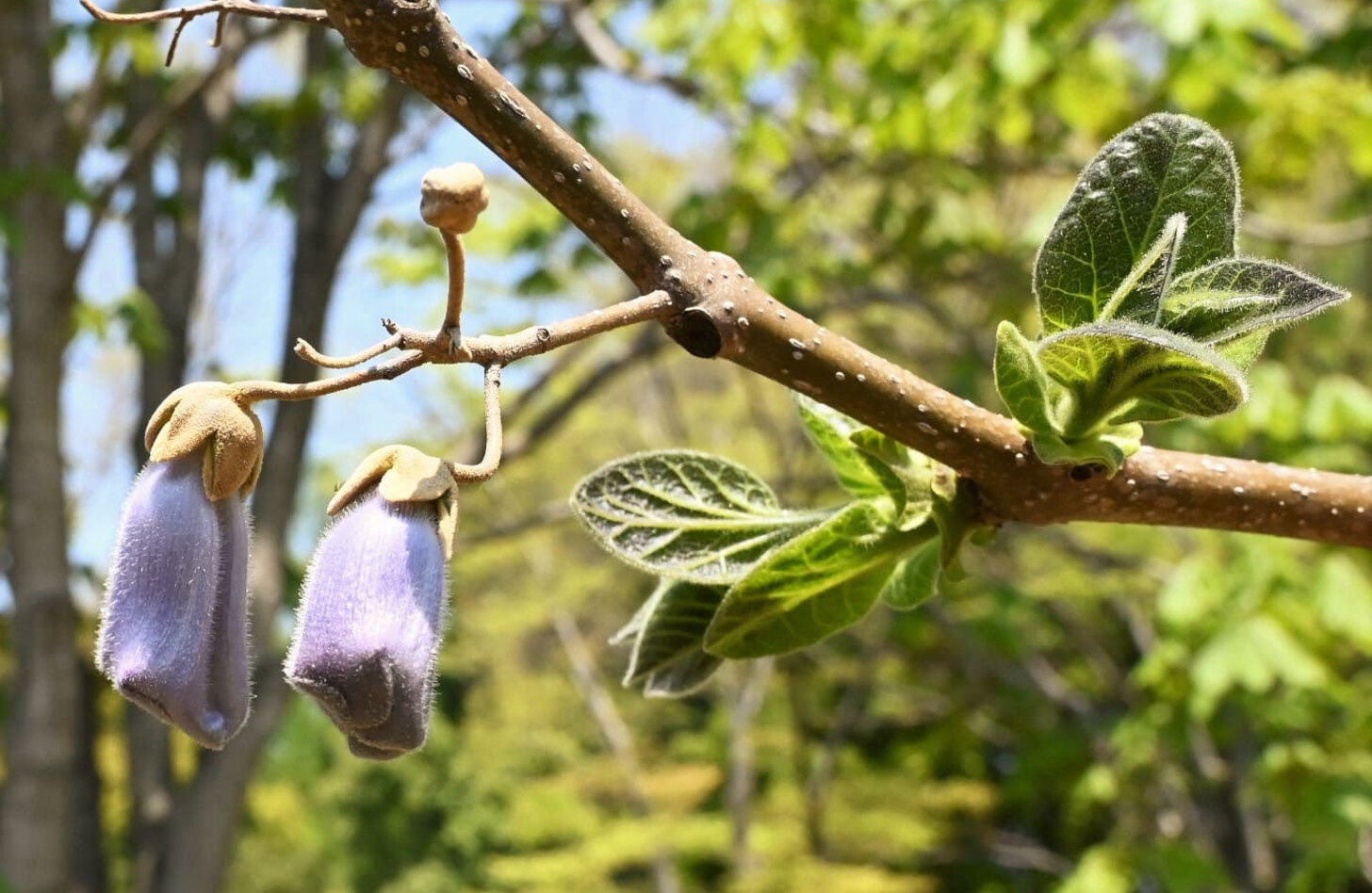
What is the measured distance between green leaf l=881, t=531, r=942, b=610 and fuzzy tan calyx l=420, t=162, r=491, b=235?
11.3 inches

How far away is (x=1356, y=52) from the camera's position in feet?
12.2

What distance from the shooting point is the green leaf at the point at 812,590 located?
609 mm

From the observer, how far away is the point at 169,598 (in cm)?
54

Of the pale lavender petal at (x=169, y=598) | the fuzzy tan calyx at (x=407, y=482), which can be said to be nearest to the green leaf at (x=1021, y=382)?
the fuzzy tan calyx at (x=407, y=482)

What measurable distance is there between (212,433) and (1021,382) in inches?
12.6

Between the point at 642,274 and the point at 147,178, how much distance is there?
4.26m

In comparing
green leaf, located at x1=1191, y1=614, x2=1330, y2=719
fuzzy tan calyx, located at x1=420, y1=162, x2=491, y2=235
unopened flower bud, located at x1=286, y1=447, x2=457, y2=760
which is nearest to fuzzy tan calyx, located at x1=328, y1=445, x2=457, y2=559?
unopened flower bud, located at x1=286, y1=447, x2=457, y2=760

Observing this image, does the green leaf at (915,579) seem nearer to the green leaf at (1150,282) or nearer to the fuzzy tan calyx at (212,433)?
the green leaf at (1150,282)

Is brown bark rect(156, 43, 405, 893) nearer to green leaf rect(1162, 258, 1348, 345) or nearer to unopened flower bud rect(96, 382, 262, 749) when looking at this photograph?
unopened flower bud rect(96, 382, 262, 749)

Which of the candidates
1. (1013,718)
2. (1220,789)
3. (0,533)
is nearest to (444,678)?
(1013,718)

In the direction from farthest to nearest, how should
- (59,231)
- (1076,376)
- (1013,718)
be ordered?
(1013,718), (59,231), (1076,376)

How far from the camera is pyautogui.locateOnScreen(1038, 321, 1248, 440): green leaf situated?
507 millimetres

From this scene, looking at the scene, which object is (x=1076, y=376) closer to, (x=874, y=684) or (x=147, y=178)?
(x=147, y=178)

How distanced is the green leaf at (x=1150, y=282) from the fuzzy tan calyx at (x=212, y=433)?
1.16 feet
